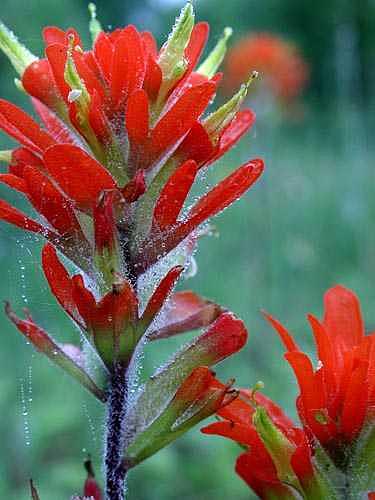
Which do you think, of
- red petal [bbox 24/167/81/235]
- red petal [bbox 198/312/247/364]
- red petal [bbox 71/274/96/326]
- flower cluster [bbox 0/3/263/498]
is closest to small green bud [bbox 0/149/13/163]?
flower cluster [bbox 0/3/263/498]

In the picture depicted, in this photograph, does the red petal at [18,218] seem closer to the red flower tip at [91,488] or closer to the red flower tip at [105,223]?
the red flower tip at [105,223]

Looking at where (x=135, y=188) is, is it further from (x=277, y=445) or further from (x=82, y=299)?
(x=277, y=445)

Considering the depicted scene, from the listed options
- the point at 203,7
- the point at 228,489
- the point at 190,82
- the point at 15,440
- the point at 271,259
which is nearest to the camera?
the point at 190,82

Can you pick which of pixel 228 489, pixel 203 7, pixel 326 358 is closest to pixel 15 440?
pixel 228 489

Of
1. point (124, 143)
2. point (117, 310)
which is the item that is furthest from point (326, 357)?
point (124, 143)

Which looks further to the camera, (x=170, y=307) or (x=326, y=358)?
(x=170, y=307)

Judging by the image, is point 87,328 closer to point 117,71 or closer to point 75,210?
point 75,210
